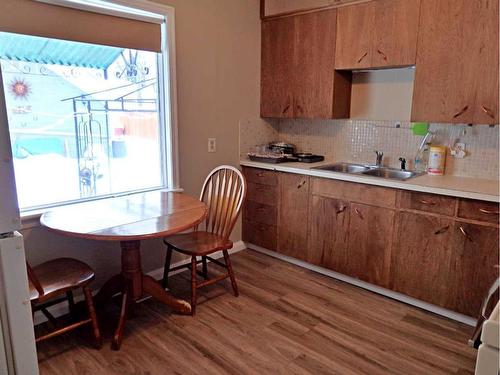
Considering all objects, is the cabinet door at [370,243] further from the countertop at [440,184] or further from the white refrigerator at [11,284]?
the white refrigerator at [11,284]

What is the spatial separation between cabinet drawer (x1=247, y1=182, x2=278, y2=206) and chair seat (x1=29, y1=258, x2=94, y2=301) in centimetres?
167

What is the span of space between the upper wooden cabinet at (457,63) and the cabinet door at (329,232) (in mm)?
879

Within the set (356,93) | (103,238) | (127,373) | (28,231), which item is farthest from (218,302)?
(356,93)

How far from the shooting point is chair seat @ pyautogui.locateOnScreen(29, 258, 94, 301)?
1935 millimetres

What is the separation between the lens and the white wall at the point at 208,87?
290 centimetres

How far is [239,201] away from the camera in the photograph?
8.93ft

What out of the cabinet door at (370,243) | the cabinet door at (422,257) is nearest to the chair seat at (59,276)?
the cabinet door at (370,243)

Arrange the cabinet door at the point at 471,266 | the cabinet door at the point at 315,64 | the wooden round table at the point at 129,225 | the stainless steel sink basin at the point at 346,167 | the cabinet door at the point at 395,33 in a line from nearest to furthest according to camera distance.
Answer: the wooden round table at the point at 129,225, the cabinet door at the point at 471,266, the cabinet door at the point at 395,33, the cabinet door at the point at 315,64, the stainless steel sink basin at the point at 346,167

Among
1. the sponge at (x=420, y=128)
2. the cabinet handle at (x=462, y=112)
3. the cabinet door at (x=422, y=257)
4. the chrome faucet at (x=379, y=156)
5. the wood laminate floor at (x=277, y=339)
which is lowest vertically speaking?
the wood laminate floor at (x=277, y=339)

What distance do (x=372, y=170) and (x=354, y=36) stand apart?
1.06 m

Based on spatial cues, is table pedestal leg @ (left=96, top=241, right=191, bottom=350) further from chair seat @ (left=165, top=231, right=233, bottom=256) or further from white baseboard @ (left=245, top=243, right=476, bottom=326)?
white baseboard @ (left=245, top=243, right=476, bottom=326)

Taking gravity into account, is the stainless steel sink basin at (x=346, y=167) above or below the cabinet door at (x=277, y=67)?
below

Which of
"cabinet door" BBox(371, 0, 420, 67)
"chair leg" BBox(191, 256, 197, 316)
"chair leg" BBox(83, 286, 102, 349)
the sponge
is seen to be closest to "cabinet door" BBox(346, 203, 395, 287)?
the sponge

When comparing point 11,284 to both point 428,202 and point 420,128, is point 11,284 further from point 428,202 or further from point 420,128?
point 420,128
